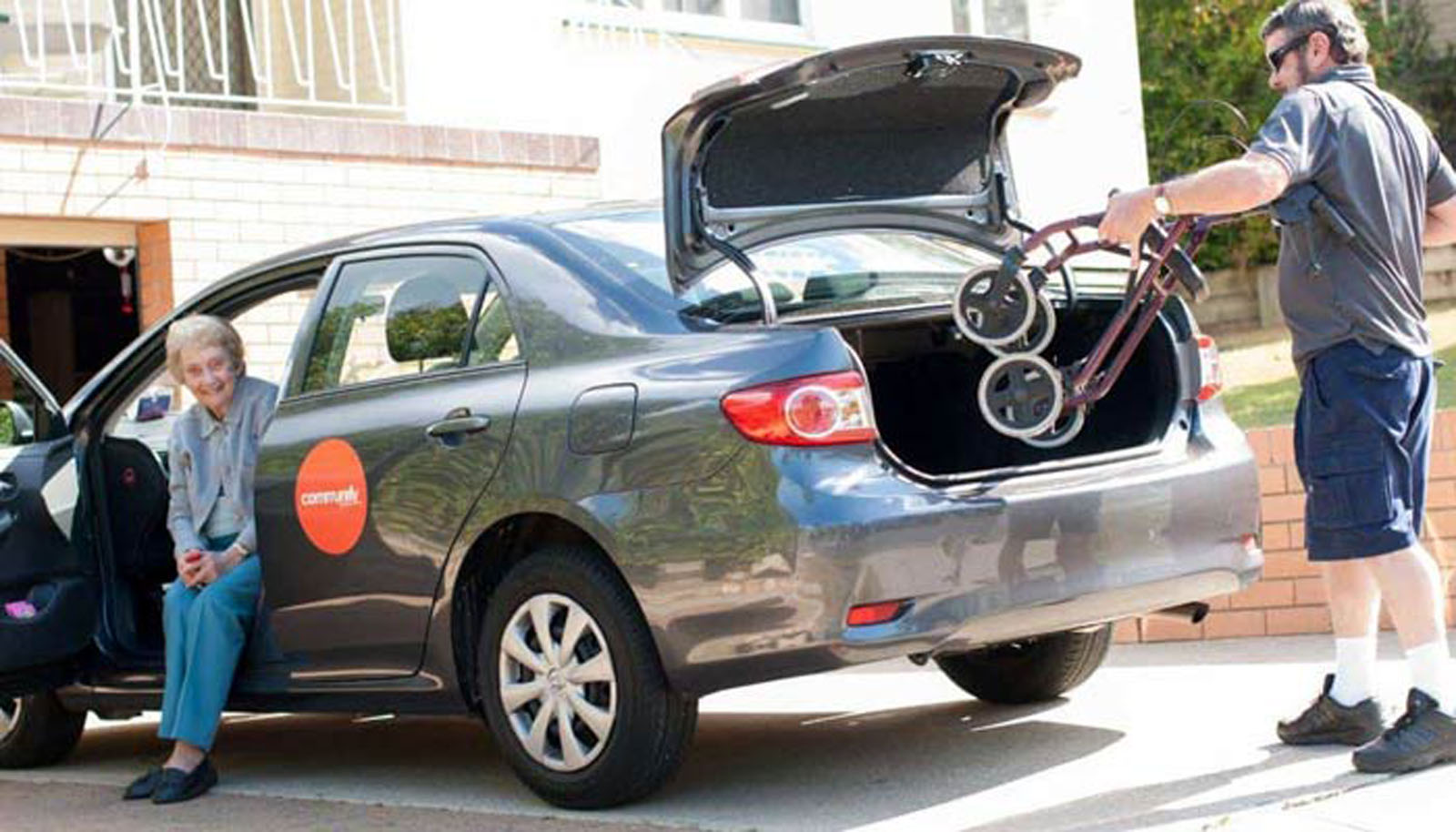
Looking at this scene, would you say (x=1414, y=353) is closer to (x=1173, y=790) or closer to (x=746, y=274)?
(x=1173, y=790)

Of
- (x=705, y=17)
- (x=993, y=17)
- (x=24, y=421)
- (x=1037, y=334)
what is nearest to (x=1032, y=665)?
A: (x=1037, y=334)

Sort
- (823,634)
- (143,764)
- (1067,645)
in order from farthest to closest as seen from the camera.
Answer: (143,764) < (1067,645) < (823,634)

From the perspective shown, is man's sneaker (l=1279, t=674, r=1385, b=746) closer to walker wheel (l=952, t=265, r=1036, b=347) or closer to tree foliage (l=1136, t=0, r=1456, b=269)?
walker wheel (l=952, t=265, r=1036, b=347)

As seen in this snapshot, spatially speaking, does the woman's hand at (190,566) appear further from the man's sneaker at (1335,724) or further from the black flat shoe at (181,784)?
the man's sneaker at (1335,724)

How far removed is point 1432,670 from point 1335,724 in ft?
1.37

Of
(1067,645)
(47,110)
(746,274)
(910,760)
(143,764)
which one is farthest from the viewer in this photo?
(47,110)

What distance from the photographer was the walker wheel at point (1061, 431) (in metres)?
5.87

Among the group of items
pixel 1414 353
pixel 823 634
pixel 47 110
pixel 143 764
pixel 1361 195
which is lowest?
pixel 143 764

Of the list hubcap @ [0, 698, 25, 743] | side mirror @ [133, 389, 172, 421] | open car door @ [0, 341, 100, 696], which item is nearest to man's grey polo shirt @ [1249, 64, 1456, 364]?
side mirror @ [133, 389, 172, 421]

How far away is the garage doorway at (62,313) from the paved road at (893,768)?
5.14m

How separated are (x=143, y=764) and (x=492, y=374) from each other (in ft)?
7.96

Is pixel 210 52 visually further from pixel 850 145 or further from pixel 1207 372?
pixel 1207 372

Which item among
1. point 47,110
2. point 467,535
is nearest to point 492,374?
point 467,535

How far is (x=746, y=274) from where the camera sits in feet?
19.2
